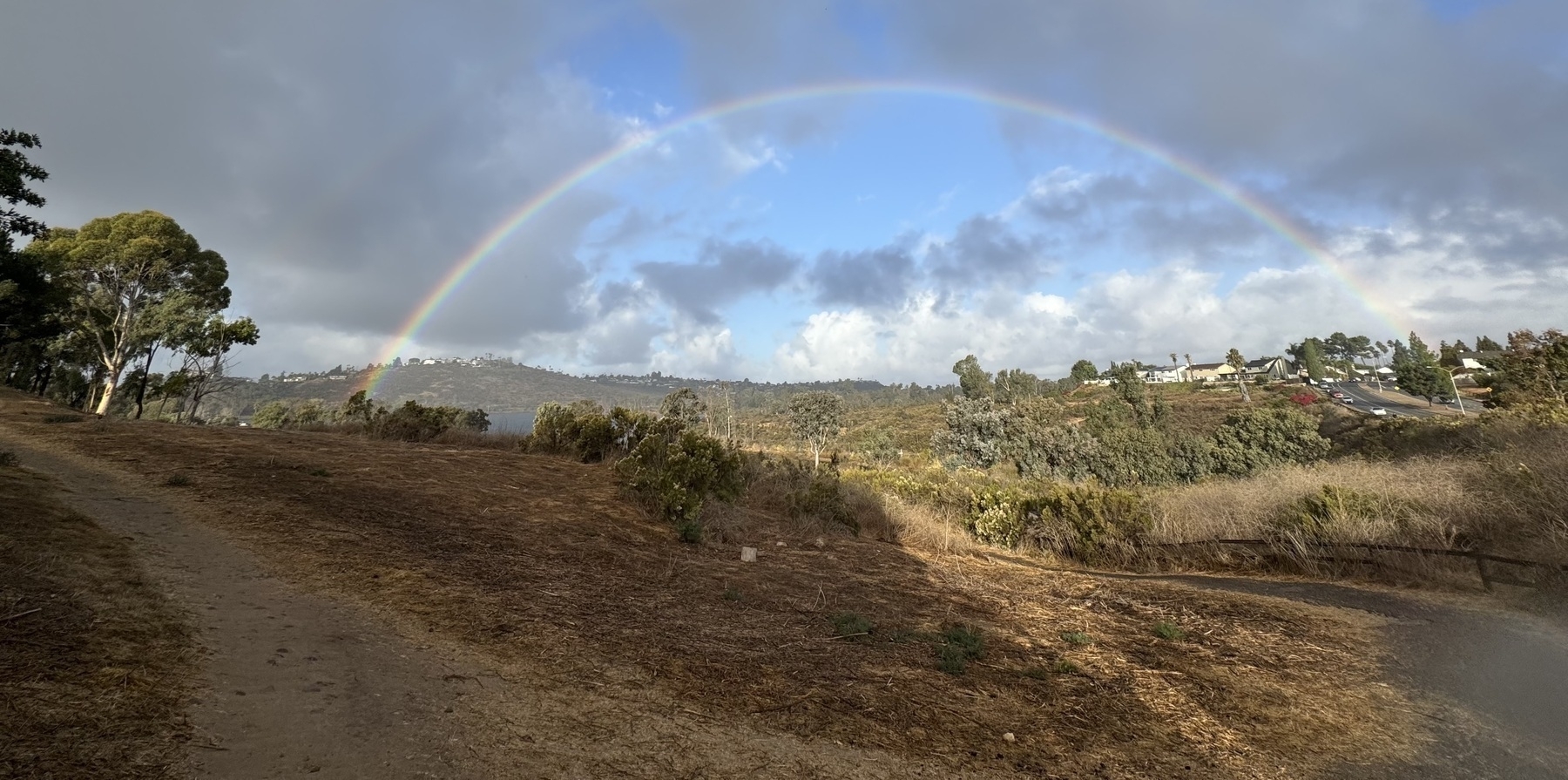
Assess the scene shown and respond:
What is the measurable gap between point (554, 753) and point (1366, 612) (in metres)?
8.53

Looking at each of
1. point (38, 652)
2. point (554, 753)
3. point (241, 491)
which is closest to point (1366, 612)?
point (554, 753)

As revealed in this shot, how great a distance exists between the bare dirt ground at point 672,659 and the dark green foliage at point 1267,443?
31.1m

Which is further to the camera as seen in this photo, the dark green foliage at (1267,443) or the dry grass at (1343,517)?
the dark green foliage at (1267,443)

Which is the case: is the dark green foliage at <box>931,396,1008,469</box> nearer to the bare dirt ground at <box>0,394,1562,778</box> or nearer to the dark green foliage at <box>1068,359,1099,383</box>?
the bare dirt ground at <box>0,394,1562,778</box>

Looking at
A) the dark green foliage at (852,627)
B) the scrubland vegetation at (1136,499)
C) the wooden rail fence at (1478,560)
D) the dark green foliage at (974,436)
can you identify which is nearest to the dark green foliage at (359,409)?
the scrubland vegetation at (1136,499)

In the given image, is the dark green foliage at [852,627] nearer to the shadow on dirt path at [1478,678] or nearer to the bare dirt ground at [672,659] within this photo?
the bare dirt ground at [672,659]

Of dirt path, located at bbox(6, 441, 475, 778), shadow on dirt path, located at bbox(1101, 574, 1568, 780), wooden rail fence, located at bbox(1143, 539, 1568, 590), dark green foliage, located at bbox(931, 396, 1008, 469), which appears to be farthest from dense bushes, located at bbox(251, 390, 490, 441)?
dark green foliage, located at bbox(931, 396, 1008, 469)

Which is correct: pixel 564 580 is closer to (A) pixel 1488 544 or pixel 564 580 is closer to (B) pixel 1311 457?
(A) pixel 1488 544

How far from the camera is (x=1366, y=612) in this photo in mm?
6832

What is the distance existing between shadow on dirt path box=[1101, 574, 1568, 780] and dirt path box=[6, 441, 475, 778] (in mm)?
5480

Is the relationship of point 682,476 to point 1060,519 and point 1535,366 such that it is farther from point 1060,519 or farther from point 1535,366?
point 1535,366

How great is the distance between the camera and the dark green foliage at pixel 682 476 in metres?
10.4

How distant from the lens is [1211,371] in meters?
134

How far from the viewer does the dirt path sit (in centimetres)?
302
